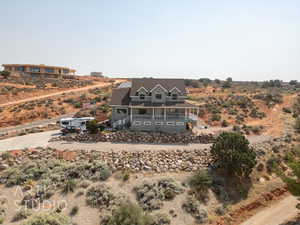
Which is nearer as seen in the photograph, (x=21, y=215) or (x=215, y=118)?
(x=21, y=215)

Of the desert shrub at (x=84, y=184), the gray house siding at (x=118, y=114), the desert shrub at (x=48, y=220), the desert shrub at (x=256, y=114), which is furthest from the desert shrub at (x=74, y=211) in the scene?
the desert shrub at (x=256, y=114)

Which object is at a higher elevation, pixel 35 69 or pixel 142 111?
pixel 35 69

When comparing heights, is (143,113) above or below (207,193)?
above

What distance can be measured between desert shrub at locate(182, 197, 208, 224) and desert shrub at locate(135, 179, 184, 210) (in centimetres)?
121

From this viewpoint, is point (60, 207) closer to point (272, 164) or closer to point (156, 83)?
point (156, 83)

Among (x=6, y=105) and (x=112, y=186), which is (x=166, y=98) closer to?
(x=112, y=186)

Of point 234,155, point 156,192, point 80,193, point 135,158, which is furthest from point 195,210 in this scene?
point 80,193

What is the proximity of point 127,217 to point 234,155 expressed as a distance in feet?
36.7

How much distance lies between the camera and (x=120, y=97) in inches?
1265

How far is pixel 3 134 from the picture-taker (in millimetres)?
30016

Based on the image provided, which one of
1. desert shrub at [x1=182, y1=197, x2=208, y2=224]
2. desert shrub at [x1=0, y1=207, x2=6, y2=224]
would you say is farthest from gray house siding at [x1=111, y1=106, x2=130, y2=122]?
desert shrub at [x1=0, y1=207, x2=6, y2=224]

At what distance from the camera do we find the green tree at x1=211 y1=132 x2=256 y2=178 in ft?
61.1

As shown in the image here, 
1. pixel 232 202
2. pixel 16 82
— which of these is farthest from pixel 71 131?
pixel 16 82

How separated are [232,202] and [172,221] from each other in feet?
20.4
